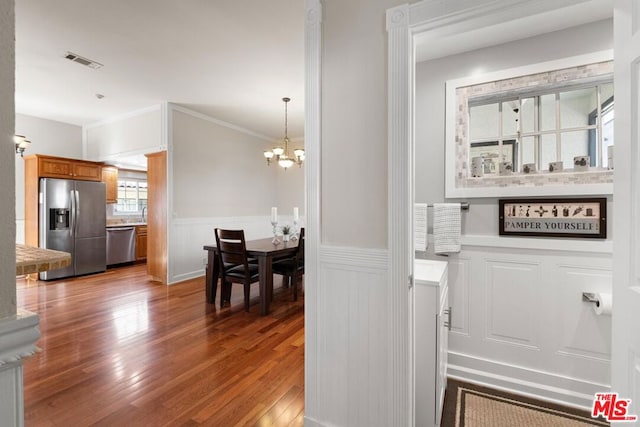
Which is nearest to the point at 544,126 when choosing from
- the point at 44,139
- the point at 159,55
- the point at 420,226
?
the point at 420,226

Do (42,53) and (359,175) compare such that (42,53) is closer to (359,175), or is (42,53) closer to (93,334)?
(93,334)

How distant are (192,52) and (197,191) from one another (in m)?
2.62

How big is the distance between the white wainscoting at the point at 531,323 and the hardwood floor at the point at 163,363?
4.44 feet

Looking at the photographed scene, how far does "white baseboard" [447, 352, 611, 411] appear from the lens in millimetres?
1895

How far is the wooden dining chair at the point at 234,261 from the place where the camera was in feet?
10.9

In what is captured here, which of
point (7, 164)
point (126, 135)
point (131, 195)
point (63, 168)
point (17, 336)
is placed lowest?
point (17, 336)

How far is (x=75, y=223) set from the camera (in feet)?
16.6

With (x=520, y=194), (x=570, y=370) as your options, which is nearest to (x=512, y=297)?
(x=570, y=370)

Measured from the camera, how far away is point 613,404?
101 cm

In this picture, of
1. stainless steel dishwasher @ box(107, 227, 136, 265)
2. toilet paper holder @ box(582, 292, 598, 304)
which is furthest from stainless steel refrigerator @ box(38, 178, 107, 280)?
toilet paper holder @ box(582, 292, 598, 304)

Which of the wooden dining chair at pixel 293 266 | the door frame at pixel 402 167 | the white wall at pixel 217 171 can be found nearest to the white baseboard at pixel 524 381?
the door frame at pixel 402 167

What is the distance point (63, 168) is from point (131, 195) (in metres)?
2.20

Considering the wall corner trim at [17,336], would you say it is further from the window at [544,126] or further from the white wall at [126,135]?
the white wall at [126,135]

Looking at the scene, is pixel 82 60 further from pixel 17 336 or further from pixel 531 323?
pixel 531 323
